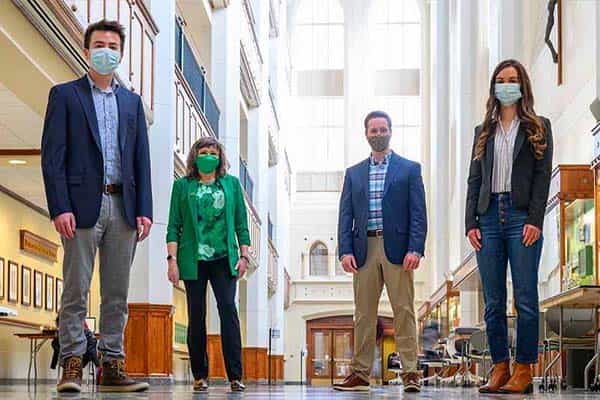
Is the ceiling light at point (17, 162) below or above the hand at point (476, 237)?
above

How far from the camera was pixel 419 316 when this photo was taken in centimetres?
4566

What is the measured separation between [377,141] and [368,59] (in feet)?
130

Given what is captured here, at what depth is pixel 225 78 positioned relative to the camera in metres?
23.1

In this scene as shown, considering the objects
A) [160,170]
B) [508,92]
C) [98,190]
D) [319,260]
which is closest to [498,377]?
[508,92]

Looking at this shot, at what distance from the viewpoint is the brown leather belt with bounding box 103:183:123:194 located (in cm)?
682

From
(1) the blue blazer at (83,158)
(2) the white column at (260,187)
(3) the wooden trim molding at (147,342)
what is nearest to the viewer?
(1) the blue blazer at (83,158)

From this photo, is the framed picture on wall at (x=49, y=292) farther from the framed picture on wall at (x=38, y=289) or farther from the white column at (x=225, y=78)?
the white column at (x=225, y=78)

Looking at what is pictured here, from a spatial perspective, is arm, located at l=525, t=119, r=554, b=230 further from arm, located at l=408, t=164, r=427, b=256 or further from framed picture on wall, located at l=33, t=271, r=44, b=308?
framed picture on wall, located at l=33, t=271, r=44, b=308

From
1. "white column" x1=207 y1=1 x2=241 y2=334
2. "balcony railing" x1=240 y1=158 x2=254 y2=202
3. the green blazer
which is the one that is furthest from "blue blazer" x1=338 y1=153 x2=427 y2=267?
"balcony railing" x1=240 y1=158 x2=254 y2=202

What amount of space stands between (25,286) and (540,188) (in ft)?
42.2

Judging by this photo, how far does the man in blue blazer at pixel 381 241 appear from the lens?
8359 mm

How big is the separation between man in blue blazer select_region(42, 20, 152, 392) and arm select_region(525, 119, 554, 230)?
2.51 metres

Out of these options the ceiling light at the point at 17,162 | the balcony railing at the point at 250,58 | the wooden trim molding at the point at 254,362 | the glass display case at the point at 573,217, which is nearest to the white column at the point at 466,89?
the balcony railing at the point at 250,58

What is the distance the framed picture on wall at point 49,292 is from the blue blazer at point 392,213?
1239 cm
